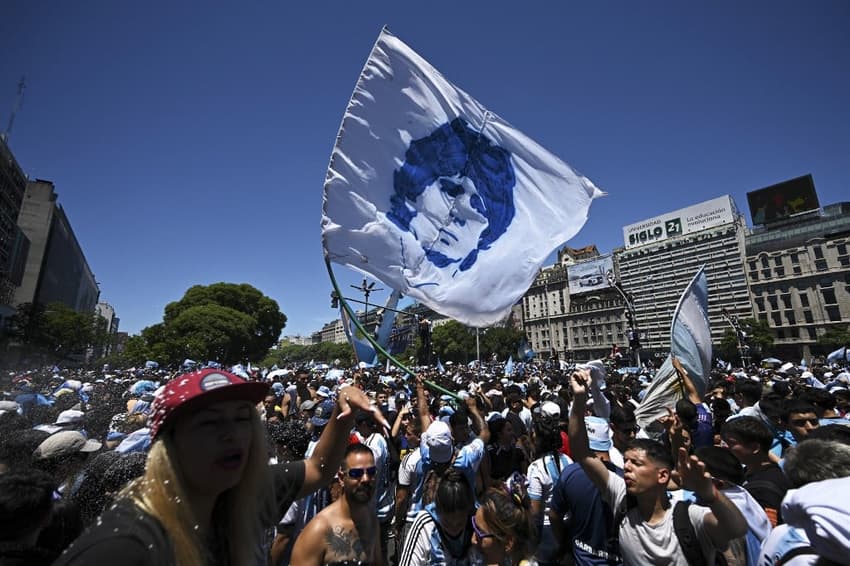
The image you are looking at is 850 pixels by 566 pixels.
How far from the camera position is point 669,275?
81938 mm

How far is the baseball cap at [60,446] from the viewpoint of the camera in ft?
11.1

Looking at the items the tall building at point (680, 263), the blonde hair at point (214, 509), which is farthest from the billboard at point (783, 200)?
the blonde hair at point (214, 509)

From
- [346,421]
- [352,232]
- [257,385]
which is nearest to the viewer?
[257,385]

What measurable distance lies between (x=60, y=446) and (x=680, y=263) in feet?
308

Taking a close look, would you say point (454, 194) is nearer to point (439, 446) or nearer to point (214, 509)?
point (439, 446)

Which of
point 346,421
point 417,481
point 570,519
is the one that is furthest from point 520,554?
point 417,481

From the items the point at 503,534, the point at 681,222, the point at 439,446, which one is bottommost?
the point at 503,534

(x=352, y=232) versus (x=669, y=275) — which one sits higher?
(x=669, y=275)

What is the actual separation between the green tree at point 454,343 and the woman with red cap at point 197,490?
263 feet

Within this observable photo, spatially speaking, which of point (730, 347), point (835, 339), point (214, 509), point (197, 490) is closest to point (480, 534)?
point (214, 509)

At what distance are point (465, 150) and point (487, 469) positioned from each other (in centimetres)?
366

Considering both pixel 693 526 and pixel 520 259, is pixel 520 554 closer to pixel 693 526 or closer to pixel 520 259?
pixel 693 526

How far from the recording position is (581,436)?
2.83m

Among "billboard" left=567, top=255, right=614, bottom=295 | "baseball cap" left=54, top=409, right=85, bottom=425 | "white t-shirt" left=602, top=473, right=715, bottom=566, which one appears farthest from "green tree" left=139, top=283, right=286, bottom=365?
"billboard" left=567, top=255, right=614, bottom=295
